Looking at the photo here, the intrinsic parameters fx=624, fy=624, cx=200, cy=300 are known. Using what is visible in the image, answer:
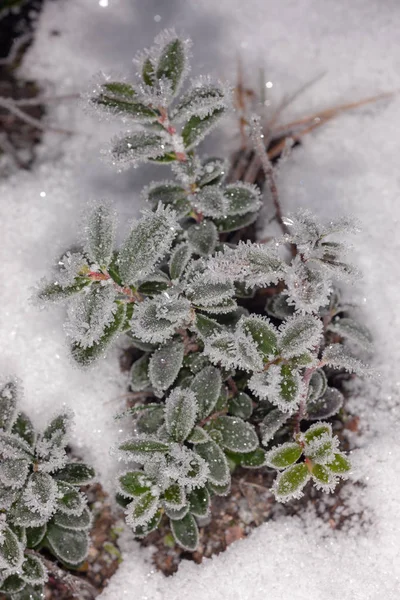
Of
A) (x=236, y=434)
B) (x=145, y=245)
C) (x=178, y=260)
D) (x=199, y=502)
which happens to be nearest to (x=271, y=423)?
(x=236, y=434)

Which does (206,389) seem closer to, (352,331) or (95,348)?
(95,348)

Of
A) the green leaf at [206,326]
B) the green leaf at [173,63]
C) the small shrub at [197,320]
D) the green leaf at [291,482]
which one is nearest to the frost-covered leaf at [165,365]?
the small shrub at [197,320]

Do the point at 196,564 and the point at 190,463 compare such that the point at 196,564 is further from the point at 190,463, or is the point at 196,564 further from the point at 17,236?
the point at 17,236

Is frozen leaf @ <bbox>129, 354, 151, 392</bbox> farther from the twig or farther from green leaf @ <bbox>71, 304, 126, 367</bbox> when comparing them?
the twig

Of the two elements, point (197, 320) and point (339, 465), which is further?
point (197, 320)

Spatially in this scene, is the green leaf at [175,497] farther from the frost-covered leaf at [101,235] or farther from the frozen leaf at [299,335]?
the frost-covered leaf at [101,235]

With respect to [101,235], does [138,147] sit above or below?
above

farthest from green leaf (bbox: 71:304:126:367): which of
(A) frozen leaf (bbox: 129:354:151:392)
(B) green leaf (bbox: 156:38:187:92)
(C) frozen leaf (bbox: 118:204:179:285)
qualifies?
(B) green leaf (bbox: 156:38:187:92)
